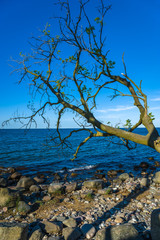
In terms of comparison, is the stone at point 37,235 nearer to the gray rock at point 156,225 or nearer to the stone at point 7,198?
the stone at point 7,198

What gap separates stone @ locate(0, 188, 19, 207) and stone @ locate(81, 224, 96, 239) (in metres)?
4.41

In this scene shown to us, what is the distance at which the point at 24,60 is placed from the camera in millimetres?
6484

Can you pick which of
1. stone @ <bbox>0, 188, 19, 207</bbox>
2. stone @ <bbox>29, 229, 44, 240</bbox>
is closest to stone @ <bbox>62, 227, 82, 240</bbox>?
stone @ <bbox>29, 229, 44, 240</bbox>

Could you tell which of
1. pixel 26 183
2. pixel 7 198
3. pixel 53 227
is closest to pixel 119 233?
pixel 53 227

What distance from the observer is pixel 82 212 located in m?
8.03

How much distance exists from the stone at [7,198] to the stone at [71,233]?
4065mm

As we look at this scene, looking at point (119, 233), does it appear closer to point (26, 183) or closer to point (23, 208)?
point (23, 208)

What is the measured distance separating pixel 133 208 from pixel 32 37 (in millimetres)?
8757

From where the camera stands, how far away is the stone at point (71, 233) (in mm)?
5876

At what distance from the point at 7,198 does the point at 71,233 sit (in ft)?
15.3

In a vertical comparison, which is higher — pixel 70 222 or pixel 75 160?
pixel 70 222

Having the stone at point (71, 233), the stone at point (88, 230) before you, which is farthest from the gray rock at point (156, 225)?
the stone at point (71, 233)

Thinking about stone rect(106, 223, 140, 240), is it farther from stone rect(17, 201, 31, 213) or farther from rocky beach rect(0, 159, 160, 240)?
stone rect(17, 201, 31, 213)

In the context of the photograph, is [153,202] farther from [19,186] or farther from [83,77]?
[19,186]
